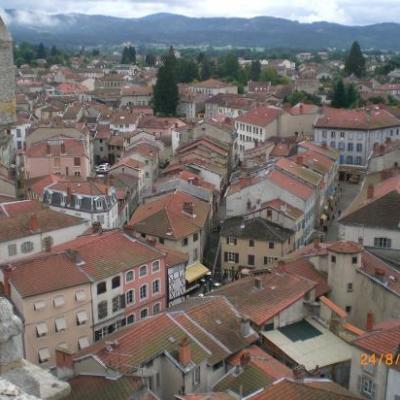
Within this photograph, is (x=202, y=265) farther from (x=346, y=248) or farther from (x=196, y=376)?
(x=196, y=376)

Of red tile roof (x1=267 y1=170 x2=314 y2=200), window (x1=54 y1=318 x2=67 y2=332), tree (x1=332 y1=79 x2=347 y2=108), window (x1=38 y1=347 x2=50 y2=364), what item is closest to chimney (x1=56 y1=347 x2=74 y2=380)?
window (x1=38 y1=347 x2=50 y2=364)

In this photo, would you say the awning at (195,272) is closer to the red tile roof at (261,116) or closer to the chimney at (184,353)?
the chimney at (184,353)

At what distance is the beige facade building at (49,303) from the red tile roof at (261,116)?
182 ft

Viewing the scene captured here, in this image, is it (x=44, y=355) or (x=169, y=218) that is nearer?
(x=44, y=355)

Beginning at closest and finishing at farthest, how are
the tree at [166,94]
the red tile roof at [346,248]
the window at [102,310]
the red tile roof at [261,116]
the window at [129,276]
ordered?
the red tile roof at [346,248] < the window at [102,310] < the window at [129,276] < the red tile roof at [261,116] < the tree at [166,94]

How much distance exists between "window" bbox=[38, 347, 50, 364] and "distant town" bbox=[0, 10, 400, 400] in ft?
0.26

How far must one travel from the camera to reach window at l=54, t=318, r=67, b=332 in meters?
37.4

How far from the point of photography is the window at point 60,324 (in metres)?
37.4

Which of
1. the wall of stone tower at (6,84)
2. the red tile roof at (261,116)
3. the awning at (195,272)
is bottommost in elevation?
the awning at (195,272)

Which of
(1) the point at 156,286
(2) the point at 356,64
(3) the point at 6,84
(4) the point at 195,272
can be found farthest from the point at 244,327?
(2) the point at 356,64

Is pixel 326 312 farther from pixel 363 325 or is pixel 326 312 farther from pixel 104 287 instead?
pixel 104 287

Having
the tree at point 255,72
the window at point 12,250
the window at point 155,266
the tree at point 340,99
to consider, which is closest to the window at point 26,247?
the window at point 12,250
